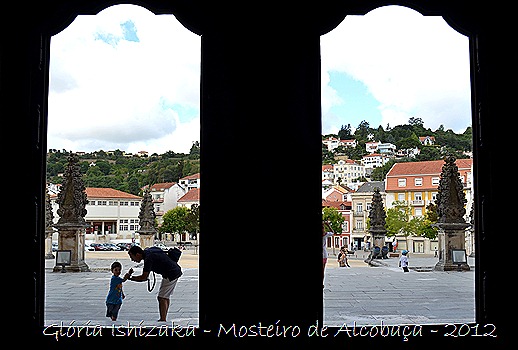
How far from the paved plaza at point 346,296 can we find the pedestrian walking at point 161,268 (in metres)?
0.12

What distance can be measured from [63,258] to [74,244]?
0.29 m

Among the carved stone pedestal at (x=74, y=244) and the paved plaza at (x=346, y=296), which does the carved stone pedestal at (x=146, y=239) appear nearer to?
the paved plaza at (x=346, y=296)

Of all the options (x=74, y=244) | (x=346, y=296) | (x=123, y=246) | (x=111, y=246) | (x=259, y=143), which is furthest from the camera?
Result: (x=74, y=244)

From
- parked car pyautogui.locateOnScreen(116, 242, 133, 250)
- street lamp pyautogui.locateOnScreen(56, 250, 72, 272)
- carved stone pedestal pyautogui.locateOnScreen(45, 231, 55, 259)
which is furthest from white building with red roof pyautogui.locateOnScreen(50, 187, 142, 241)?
carved stone pedestal pyautogui.locateOnScreen(45, 231, 55, 259)

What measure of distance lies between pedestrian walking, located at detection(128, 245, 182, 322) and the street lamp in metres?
4.61

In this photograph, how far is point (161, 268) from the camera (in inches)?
159

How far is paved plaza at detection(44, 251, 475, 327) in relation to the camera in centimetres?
392

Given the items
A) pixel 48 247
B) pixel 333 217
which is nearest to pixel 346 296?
pixel 333 217

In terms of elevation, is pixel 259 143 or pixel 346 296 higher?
pixel 259 143

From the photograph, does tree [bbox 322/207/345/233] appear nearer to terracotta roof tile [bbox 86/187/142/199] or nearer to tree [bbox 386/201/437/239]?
tree [bbox 386/201/437/239]

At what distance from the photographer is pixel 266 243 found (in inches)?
128

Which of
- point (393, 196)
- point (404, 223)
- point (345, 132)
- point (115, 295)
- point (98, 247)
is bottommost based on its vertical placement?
point (115, 295)

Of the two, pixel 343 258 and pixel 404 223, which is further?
pixel 343 258

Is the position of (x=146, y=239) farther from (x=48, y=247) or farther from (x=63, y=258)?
(x=48, y=247)
